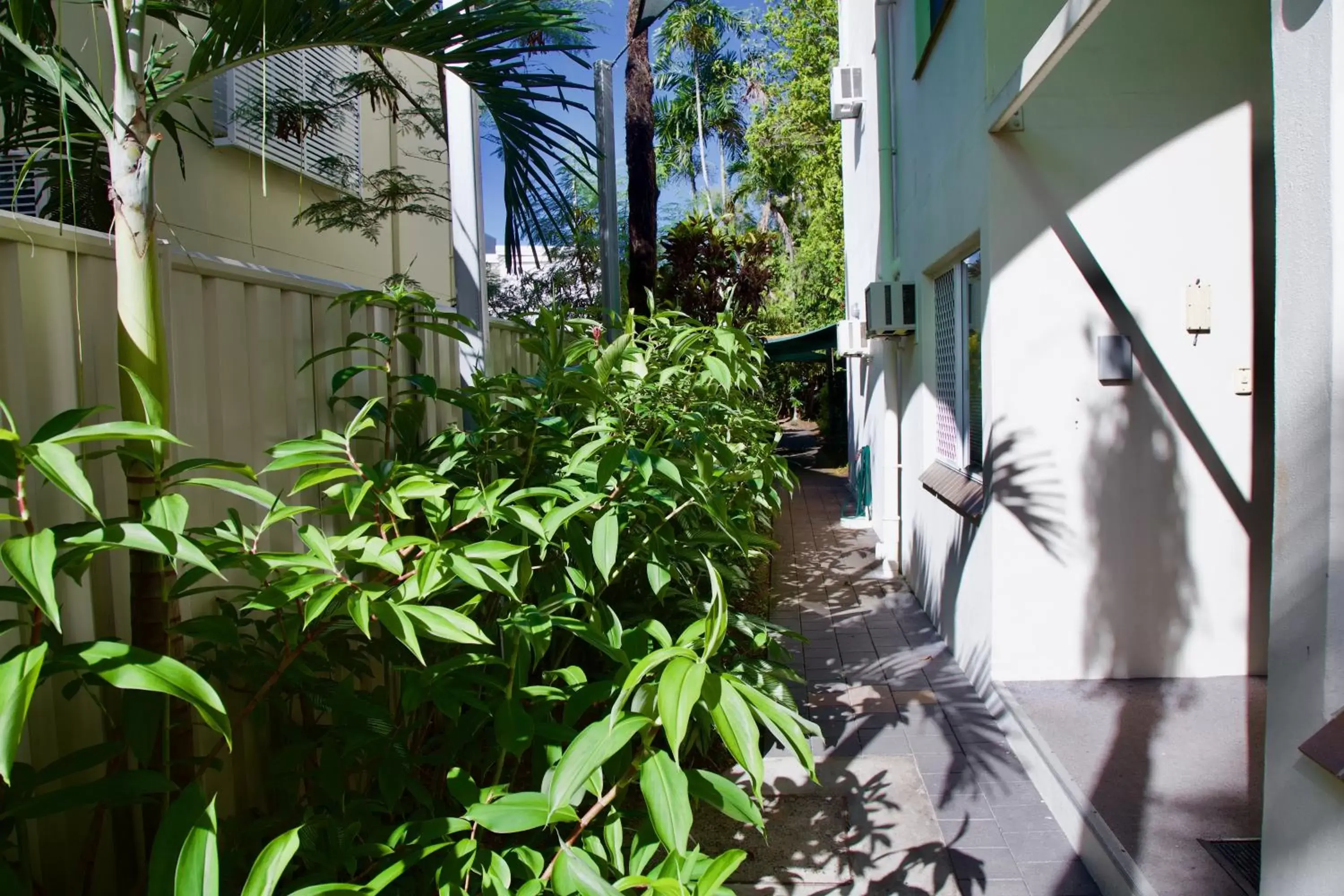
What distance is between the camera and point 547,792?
143cm

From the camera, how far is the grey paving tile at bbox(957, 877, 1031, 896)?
2.82m

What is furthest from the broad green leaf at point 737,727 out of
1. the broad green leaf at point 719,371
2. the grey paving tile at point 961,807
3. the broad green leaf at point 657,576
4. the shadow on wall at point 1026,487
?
the shadow on wall at point 1026,487

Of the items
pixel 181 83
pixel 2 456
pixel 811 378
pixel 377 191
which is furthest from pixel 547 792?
pixel 811 378

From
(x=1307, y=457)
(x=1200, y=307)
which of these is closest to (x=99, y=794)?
(x=1307, y=457)

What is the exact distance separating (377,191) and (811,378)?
53.6 feet

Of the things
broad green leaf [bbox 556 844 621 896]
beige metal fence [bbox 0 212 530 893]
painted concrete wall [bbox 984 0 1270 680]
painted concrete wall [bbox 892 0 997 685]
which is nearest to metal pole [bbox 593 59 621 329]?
painted concrete wall [bbox 892 0 997 685]

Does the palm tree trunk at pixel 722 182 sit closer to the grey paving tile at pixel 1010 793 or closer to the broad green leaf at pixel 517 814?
the grey paving tile at pixel 1010 793

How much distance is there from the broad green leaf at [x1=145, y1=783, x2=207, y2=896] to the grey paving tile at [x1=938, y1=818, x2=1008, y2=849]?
A: 2.68m

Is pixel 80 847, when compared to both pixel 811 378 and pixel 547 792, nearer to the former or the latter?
pixel 547 792

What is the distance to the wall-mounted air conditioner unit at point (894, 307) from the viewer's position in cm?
634

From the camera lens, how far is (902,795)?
3.46 meters

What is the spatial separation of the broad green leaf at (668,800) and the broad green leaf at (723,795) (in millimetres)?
80

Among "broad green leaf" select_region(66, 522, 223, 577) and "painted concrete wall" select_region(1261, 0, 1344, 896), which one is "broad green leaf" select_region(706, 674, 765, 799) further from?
"painted concrete wall" select_region(1261, 0, 1344, 896)

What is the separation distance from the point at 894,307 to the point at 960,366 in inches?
47.7
